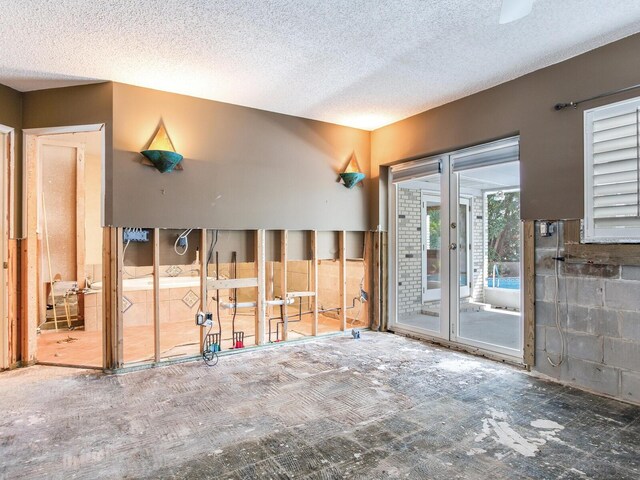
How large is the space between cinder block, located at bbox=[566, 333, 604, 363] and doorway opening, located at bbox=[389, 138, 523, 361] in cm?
47

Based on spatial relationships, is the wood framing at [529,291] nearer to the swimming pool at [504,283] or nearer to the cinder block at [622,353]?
the cinder block at [622,353]

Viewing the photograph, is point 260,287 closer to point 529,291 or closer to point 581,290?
point 529,291

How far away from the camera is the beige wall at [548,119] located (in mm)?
2986

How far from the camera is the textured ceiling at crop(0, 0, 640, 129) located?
2527mm

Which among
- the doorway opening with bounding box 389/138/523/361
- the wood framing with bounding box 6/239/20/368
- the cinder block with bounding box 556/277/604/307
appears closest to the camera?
the cinder block with bounding box 556/277/604/307

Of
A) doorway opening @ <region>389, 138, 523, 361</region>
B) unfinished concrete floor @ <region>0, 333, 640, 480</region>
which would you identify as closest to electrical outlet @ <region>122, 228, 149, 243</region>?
unfinished concrete floor @ <region>0, 333, 640, 480</region>

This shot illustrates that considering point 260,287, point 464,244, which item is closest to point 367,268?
point 464,244

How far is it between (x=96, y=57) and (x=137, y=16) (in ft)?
2.67

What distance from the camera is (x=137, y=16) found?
2.60 meters

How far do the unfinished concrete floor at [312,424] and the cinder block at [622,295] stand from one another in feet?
2.43

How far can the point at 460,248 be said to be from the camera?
14.6ft

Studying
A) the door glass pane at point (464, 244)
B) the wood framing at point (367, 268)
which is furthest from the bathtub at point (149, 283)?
the door glass pane at point (464, 244)

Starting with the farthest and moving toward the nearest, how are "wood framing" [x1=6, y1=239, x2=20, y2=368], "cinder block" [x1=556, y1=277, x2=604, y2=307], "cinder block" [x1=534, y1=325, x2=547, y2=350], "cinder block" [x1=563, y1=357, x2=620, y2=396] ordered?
"wood framing" [x1=6, y1=239, x2=20, y2=368], "cinder block" [x1=534, y1=325, x2=547, y2=350], "cinder block" [x1=556, y1=277, x2=604, y2=307], "cinder block" [x1=563, y1=357, x2=620, y2=396]

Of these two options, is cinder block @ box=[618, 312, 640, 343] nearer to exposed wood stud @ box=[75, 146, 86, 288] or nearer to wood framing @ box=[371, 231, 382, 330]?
wood framing @ box=[371, 231, 382, 330]
